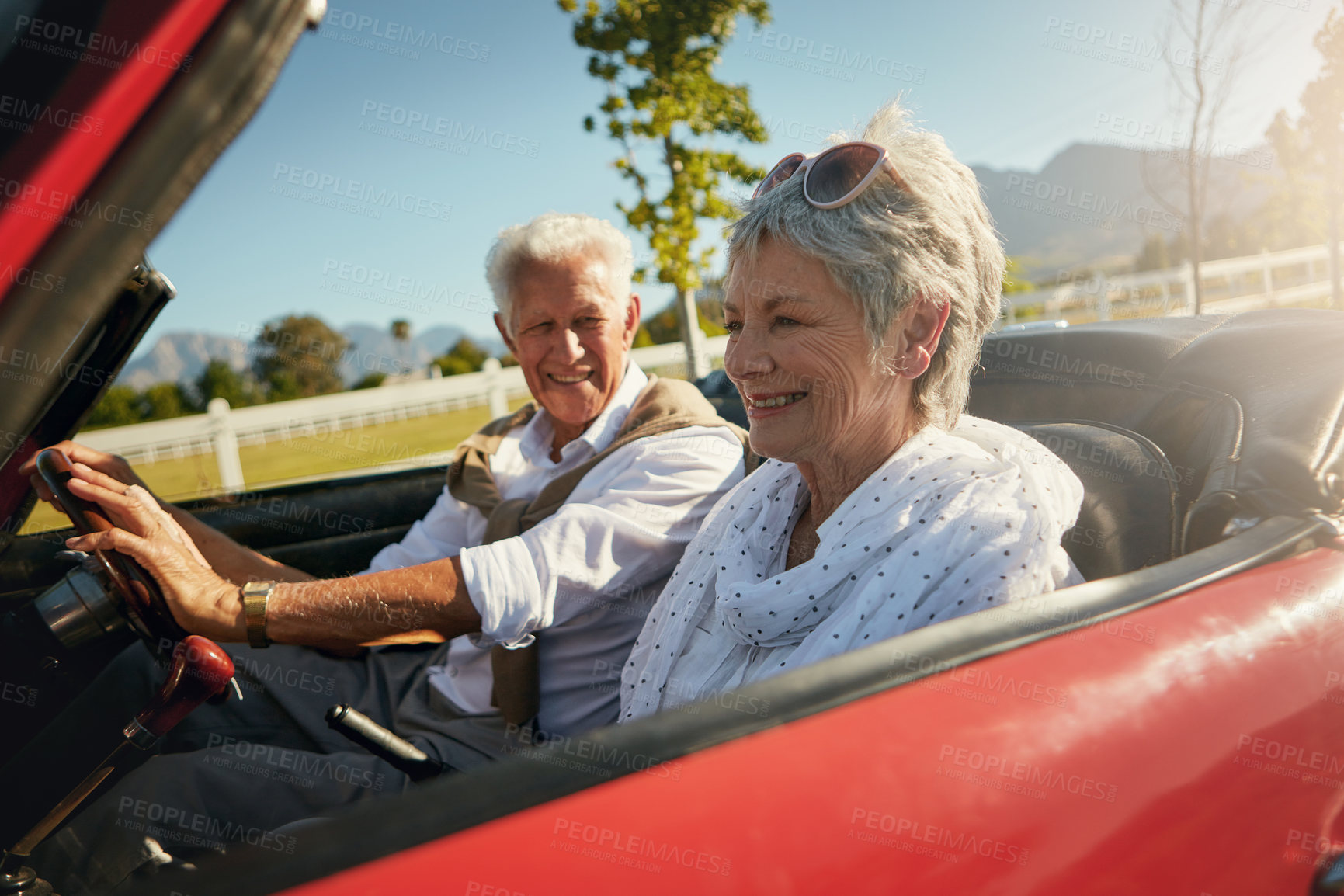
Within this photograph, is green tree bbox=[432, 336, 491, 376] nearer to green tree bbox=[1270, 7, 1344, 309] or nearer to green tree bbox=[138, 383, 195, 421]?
green tree bbox=[138, 383, 195, 421]

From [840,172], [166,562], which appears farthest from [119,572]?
[840,172]

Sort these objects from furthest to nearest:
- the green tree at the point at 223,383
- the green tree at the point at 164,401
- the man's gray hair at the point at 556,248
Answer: the green tree at the point at 223,383 → the green tree at the point at 164,401 → the man's gray hair at the point at 556,248

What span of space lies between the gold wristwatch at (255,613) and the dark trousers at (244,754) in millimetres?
244

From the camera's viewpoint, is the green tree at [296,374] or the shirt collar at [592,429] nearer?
the shirt collar at [592,429]

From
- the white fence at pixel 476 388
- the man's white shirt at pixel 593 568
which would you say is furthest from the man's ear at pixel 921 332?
the white fence at pixel 476 388

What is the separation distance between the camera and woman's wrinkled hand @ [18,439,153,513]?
1.83 meters

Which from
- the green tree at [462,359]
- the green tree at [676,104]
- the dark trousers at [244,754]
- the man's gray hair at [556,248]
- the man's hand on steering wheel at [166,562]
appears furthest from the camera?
the green tree at [462,359]

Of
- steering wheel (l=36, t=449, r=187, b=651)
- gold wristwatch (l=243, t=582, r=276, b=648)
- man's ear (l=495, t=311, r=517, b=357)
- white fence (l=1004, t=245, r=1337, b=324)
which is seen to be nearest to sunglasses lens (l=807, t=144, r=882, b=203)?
man's ear (l=495, t=311, r=517, b=357)

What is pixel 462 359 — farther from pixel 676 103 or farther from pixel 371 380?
pixel 676 103

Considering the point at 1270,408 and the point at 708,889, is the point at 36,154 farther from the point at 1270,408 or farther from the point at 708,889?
the point at 1270,408

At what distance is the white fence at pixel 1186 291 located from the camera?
43.5 ft

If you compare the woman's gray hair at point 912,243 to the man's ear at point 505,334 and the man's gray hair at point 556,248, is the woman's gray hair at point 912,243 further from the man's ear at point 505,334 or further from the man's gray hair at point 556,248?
the man's ear at point 505,334

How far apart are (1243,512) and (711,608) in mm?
928

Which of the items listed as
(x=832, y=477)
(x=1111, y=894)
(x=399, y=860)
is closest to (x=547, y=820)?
(x=399, y=860)
